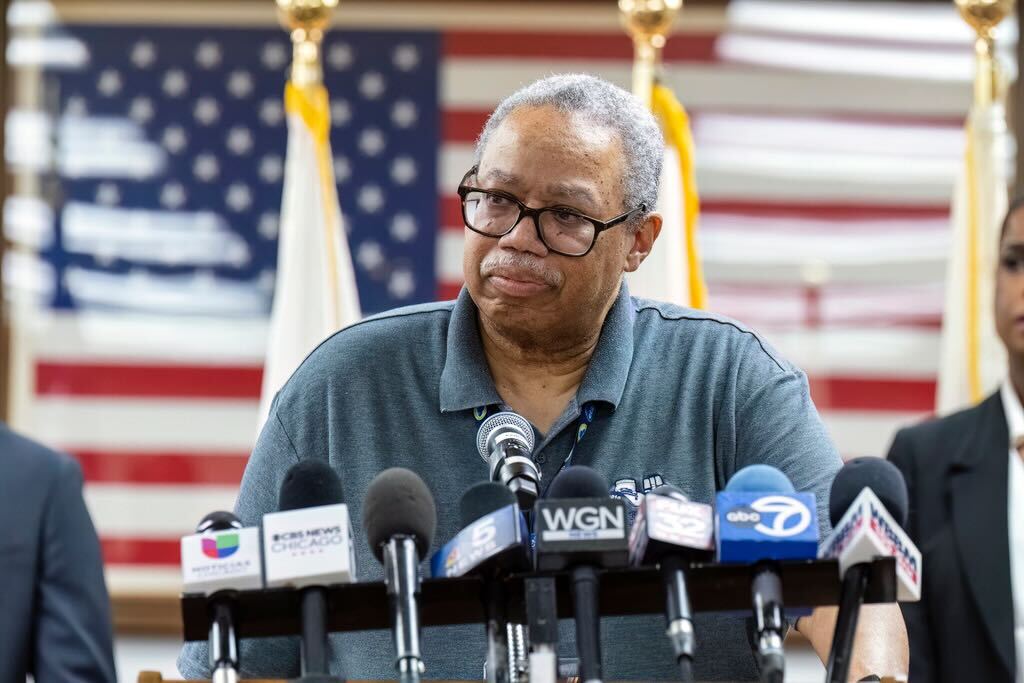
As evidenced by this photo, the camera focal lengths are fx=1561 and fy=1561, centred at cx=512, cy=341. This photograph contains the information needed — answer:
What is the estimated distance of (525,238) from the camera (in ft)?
7.45

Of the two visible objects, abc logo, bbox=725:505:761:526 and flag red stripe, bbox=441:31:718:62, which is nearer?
abc logo, bbox=725:505:761:526

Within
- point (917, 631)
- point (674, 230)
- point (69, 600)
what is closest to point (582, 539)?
point (69, 600)

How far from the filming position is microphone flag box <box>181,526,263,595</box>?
1652mm

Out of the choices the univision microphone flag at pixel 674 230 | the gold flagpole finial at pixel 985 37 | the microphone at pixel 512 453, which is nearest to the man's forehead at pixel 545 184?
the microphone at pixel 512 453

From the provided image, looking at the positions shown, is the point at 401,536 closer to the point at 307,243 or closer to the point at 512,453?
the point at 512,453

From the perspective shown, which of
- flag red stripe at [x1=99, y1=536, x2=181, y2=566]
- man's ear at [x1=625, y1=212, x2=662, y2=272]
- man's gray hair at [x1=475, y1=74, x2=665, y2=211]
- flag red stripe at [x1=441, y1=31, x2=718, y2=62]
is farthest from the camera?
flag red stripe at [x1=441, y1=31, x2=718, y2=62]

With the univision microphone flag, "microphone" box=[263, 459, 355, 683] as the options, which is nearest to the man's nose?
"microphone" box=[263, 459, 355, 683]

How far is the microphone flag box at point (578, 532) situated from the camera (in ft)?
5.19

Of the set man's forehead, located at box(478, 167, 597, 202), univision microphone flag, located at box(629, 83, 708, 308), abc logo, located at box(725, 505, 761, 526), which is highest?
univision microphone flag, located at box(629, 83, 708, 308)

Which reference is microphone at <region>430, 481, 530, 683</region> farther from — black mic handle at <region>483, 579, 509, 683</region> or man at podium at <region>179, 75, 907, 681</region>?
man at podium at <region>179, 75, 907, 681</region>

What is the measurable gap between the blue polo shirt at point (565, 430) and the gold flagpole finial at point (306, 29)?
2.16 m

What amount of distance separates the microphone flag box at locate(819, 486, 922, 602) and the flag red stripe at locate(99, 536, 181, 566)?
3705 mm

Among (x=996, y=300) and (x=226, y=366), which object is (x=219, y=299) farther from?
(x=996, y=300)

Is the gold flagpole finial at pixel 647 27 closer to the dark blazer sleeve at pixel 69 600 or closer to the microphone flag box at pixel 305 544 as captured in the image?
the dark blazer sleeve at pixel 69 600
